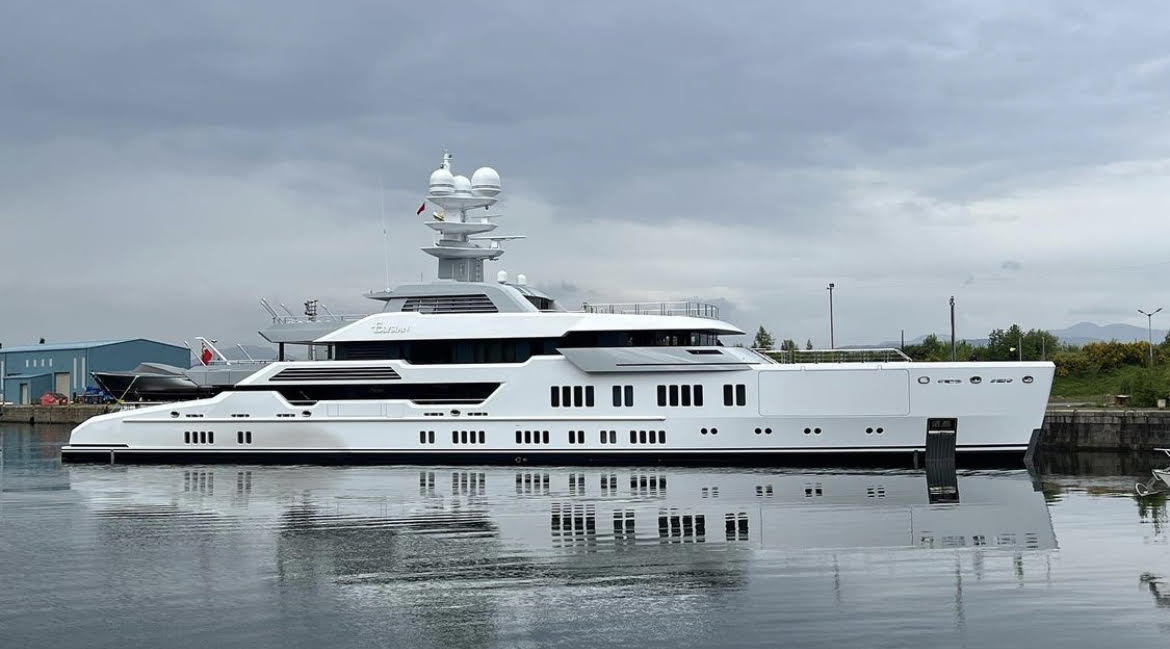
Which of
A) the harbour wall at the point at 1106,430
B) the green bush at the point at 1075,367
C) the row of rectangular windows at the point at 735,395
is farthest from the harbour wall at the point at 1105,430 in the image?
the green bush at the point at 1075,367

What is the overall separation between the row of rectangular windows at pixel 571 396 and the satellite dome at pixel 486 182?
8.40 m

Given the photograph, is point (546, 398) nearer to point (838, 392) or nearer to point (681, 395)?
point (681, 395)

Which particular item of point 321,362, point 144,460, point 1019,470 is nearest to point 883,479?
point 1019,470

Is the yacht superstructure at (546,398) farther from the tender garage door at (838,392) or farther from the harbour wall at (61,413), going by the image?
the harbour wall at (61,413)

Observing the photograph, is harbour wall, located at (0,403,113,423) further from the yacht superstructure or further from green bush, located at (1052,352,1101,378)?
green bush, located at (1052,352,1101,378)

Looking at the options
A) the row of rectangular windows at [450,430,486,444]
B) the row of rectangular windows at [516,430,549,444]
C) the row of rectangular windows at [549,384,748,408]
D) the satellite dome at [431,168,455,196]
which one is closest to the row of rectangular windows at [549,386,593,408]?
the row of rectangular windows at [549,384,748,408]

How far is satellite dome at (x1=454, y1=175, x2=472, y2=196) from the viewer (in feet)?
116

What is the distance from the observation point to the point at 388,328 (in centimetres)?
3189

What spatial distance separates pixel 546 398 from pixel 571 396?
29.4 inches

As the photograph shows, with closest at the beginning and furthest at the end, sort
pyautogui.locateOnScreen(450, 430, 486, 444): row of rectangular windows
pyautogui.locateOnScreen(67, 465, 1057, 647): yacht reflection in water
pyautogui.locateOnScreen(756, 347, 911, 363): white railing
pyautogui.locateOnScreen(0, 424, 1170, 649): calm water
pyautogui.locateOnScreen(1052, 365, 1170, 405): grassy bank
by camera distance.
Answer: pyautogui.locateOnScreen(0, 424, 1170, 649): calm water < pyautogui.locateOnScreen(67, 465, 1057, 647): yacht reflection in water < pyautogui.locateOnScreen(756, 347, 911, 363): white railing < pyautogui.locateOnScreen(450, 430, 486, 444): row of rectangular windows < pyautogui.locateOnScreen(1052, 365, 1170, 405): grassy bank

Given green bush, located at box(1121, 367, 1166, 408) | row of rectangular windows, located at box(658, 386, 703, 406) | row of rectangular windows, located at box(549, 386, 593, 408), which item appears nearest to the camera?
row of rectangular windows, located at box(658, 386, 703, 406)

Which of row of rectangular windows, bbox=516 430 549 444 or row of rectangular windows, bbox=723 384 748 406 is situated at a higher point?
row of rectangular windows, bbox=723 384 748 406

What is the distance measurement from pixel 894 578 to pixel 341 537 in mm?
10095

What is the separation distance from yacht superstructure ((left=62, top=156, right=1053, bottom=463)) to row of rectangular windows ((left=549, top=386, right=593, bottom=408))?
41mm
